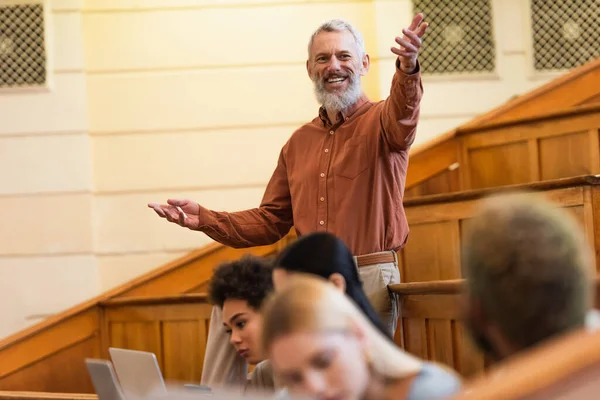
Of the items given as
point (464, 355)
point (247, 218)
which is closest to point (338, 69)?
point (247, 218)

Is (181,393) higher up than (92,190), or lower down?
lower down

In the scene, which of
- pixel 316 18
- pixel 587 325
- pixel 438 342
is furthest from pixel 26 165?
pixel 587 325

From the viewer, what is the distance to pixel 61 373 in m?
3.66

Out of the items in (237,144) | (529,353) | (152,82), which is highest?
(152,82)

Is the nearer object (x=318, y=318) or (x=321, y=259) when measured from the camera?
(x=318, y=318)

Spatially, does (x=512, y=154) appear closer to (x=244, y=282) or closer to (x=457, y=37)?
(x=457, y=37)

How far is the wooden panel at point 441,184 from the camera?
3.79 metres

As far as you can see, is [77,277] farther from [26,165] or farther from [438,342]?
[438,342]

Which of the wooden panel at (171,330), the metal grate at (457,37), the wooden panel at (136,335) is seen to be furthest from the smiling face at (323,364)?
the metal grate at (457,37)

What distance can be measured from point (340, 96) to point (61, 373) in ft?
6.18

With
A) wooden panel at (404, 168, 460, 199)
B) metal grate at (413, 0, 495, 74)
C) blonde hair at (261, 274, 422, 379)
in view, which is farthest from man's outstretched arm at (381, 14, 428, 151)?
metal grate at (413, 0, 495, 74)

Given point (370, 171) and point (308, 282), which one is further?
point (370, 171)

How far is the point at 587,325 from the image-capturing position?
89cm

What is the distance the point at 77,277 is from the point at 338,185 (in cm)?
214
